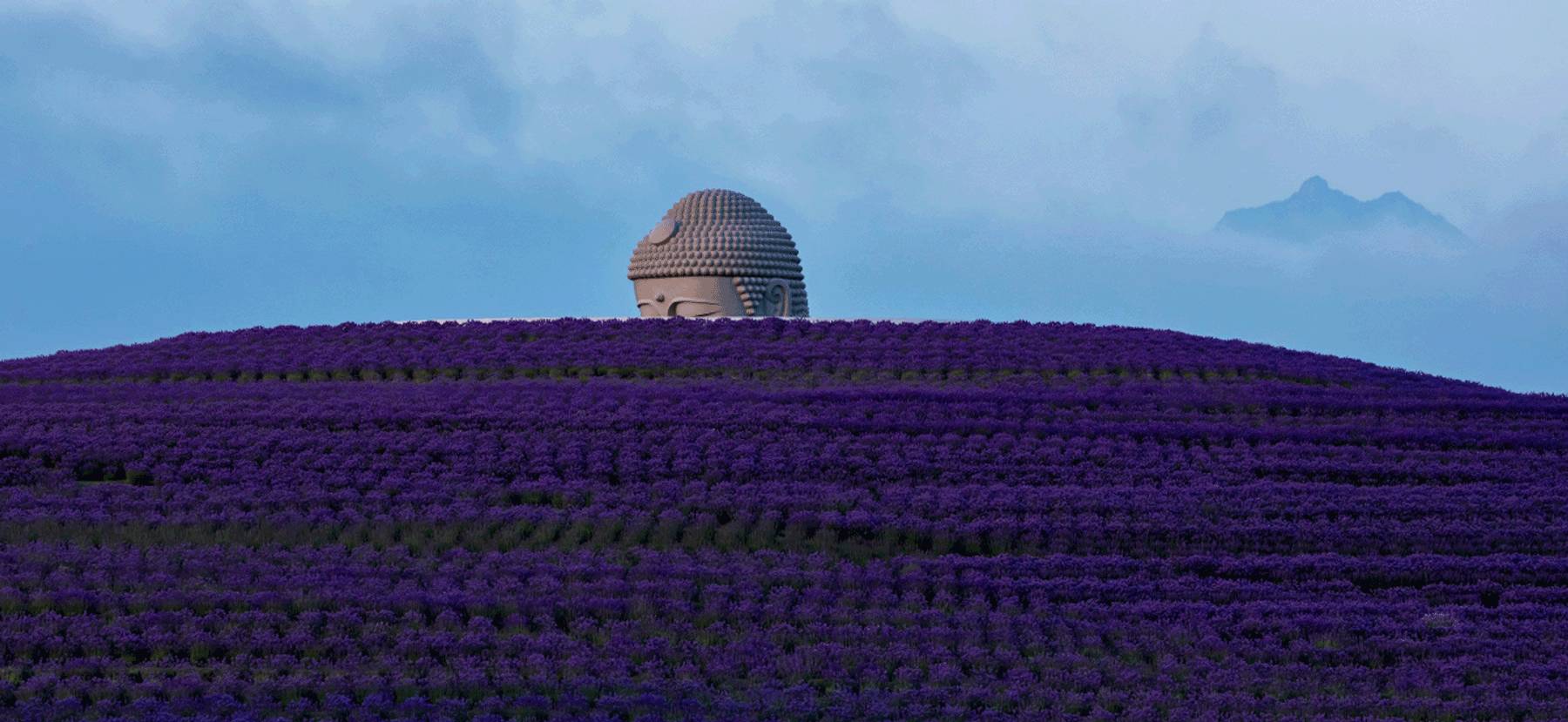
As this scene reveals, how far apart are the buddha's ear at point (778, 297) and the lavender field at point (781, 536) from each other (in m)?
7.03

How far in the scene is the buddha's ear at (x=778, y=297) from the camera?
1375 inches

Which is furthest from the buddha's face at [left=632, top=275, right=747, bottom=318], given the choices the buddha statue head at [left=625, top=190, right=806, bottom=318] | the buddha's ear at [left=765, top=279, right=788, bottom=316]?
the buddha's ear at [left=765, top=279, right=788, bottom=316]

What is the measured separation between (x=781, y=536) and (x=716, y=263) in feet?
53.6

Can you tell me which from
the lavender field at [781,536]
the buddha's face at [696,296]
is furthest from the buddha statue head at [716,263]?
the lavender field at [781,536]

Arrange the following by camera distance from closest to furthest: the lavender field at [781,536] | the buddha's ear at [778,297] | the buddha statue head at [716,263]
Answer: the lavender field at [781,536] → the buddha statue head at [716,263] → the buddha's ear at [778,297]

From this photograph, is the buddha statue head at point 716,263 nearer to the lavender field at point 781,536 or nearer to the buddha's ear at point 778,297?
the buddha's ear at point 778,297

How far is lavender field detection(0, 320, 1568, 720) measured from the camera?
1427 cm

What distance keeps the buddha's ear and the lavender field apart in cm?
703

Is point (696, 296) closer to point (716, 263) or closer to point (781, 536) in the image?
point (716, 263)

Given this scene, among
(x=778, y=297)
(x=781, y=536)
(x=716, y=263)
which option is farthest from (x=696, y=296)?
(x=781, y=536)

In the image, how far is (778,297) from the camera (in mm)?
35094

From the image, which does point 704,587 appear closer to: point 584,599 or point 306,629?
point 584,599

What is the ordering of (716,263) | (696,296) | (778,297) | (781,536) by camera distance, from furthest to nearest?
(778,297)
(696,296)
(716,263)
(781,536)

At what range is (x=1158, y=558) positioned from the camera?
18141 mm
